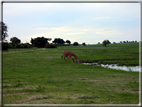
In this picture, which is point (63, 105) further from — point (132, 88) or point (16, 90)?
point (132, 88)

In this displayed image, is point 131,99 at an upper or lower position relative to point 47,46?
lower

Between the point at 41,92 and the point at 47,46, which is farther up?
the point at 47,46

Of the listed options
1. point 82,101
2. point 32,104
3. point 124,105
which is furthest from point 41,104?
point 124,105

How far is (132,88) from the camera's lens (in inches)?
350

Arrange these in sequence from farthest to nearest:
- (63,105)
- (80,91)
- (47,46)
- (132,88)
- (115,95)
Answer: (47,46) → (132,88) → (80,91) → (115,95) → (63,105)

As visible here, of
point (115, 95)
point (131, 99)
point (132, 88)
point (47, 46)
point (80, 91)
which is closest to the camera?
point (131, 99)

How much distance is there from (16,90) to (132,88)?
626 centimetres

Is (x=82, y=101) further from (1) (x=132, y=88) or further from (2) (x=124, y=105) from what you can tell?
(1) (x=132, y=88)

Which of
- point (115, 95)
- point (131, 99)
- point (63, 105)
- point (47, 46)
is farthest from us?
point (47, 46)

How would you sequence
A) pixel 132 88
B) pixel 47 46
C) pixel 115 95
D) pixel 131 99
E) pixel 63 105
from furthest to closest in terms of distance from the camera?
pixel 47 46 < pixel 132 88 < pixel 115 95 < pixel 131 99 < pixel 63 105

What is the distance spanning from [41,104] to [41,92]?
197cm

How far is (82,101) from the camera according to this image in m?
6.45

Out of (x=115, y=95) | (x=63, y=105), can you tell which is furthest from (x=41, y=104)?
(x=115, y=95)

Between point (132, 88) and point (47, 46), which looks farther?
point (47, 46)
